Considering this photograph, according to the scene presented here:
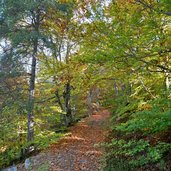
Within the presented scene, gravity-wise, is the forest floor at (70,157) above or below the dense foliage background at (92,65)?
below

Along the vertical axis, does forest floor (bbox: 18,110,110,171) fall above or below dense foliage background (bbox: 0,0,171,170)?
below

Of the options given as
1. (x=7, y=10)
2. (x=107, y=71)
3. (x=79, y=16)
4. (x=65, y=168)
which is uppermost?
(x=7, y=10)

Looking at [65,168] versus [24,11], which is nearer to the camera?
[65,168]

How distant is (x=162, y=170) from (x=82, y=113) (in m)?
20.2

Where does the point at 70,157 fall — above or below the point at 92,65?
below

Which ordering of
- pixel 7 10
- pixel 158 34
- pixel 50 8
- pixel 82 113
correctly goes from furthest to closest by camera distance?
pixel 82 113, pixel 50 8, pixel 7 10, pixel 158 34

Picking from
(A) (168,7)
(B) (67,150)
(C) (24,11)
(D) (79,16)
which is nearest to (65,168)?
(B) (67,150)

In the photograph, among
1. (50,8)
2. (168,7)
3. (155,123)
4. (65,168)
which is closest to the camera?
(168,7)

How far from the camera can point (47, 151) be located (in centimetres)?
995

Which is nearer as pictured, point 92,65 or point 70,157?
point 92,65

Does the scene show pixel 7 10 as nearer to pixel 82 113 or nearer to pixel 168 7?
pixel 168 7

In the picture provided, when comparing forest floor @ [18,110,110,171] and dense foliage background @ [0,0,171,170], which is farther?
forest floor @ [18,110,110,171]

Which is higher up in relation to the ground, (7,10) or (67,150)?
(7,10)

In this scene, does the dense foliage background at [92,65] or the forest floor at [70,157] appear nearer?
the dense foliage background at [92,65]
